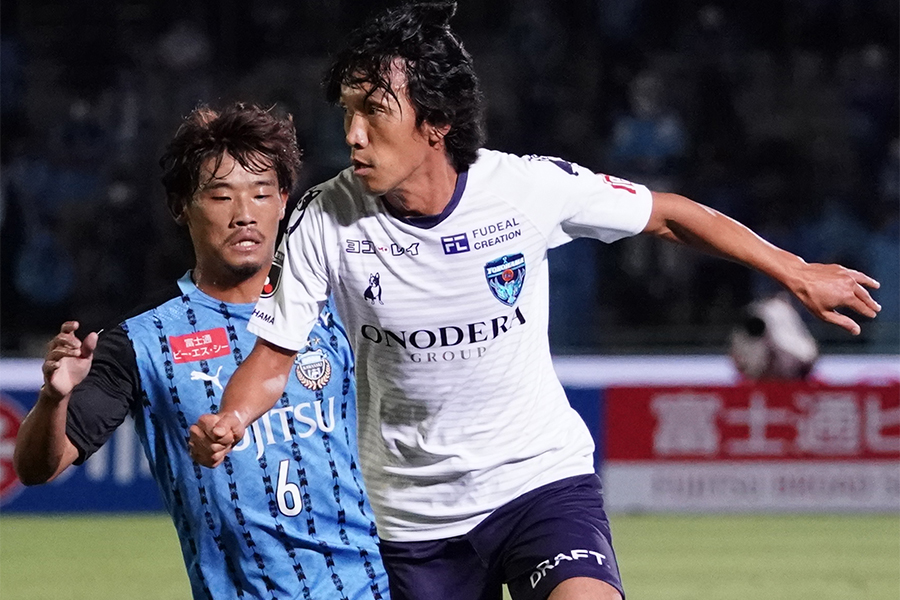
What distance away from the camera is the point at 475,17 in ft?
43.6

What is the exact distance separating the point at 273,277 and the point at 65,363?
2.09 feet

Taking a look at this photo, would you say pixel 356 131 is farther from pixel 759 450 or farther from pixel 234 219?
pixel 759 450

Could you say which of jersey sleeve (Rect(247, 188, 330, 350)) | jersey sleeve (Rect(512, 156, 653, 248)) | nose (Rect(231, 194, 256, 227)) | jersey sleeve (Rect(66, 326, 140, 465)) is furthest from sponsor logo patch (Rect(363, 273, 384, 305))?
jersey sleeve (Rect(66, 326, 140, 465))

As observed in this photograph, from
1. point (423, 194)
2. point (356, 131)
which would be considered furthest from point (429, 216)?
point (356, 131)

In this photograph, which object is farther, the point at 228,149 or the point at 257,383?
the point at 228,149

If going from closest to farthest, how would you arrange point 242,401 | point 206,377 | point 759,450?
1. point 242,401
2. point 206,377
3. point 759,450

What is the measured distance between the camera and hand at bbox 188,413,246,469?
3.13 metres

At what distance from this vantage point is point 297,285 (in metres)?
3.67

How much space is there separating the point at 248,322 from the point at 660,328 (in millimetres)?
7869

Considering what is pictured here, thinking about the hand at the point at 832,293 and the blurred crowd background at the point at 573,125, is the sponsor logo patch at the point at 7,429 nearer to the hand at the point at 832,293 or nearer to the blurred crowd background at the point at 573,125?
the blurred crowd background at the point at 573,125

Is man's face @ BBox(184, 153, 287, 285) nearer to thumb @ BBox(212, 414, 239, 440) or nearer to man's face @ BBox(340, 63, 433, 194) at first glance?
man's face @ BBox(340, 63, 433, 194)

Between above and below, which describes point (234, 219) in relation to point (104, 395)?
above

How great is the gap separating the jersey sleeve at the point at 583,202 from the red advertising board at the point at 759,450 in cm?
643

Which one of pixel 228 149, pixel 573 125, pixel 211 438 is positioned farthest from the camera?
pixel 573 125
